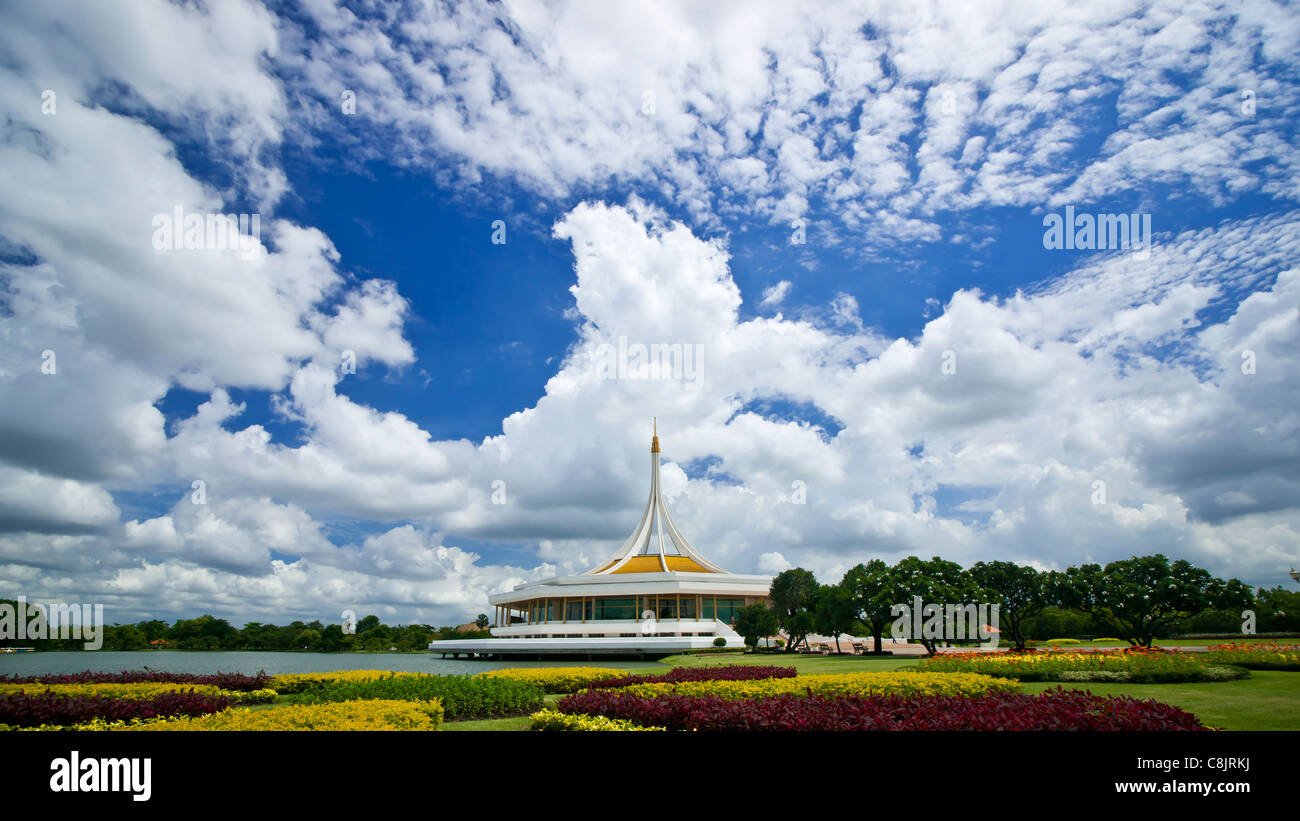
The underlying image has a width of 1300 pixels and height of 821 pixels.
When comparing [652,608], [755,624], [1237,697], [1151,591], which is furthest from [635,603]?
[1237,697]

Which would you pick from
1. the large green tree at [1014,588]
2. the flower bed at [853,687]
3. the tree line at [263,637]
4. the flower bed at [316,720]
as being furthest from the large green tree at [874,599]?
the tree line at [263,637]

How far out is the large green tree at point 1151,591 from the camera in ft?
75.2

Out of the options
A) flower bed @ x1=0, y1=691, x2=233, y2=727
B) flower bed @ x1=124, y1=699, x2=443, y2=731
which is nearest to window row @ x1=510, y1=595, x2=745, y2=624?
flower bed @ x1=0, y1=691, x2=233, y2=727

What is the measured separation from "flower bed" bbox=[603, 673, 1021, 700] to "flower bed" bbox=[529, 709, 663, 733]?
1.77 metres

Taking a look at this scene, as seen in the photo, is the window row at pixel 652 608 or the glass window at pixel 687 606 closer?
the window row at pixel 652 608

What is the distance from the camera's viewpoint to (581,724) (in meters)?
7.82

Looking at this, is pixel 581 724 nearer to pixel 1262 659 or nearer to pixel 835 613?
pixel 1262 659

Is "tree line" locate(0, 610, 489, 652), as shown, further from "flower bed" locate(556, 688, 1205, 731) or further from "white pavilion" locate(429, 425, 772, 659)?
"flower bed" locate(556, 688, 1205, 731)

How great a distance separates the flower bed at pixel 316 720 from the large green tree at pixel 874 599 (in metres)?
19.5

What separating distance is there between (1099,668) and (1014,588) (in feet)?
59.0

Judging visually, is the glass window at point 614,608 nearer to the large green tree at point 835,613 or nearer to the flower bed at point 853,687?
the large green tree at point 835,613
